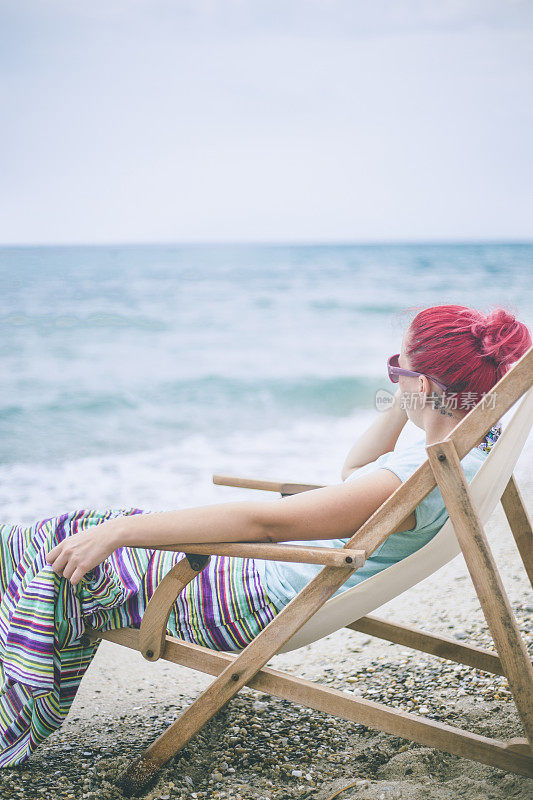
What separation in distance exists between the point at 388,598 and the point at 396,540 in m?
0.16

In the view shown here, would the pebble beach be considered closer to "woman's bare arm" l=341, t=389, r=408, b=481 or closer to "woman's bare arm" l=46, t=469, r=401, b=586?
"woman's bare arm" l=46, t=469, r=401, b=586

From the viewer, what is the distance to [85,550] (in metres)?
1.83

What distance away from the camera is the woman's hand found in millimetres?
1824

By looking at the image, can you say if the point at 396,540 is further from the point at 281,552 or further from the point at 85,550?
the point at 85,550

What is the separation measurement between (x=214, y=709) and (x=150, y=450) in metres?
7.82

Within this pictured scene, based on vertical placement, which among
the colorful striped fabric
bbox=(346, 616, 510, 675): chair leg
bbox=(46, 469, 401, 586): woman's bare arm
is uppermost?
bbox=(46, 469, 401, 586): woman's bare arm

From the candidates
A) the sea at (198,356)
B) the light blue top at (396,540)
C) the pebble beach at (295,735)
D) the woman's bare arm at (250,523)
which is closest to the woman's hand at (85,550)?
the woman's bare arm at (250,523)

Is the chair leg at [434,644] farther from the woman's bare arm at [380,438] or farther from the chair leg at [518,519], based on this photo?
the woman's bare arm at [380,438]

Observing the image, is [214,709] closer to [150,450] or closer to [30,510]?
[30,510]

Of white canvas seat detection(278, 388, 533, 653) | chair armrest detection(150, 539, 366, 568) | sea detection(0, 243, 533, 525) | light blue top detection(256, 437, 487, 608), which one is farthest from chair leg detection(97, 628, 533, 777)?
sea detection(0, 243, 533, 525)

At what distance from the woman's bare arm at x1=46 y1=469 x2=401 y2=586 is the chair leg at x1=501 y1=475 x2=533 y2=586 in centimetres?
57

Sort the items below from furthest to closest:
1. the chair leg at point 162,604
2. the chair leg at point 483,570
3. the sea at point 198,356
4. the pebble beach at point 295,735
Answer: the sea at point 198,356 < the pebble beach at point 295,735 < the chair leg at point 162,604 < the chair leg at point 483,570

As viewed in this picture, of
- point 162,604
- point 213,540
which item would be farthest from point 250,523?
point 162,604

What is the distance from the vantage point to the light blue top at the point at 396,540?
6.16ft
